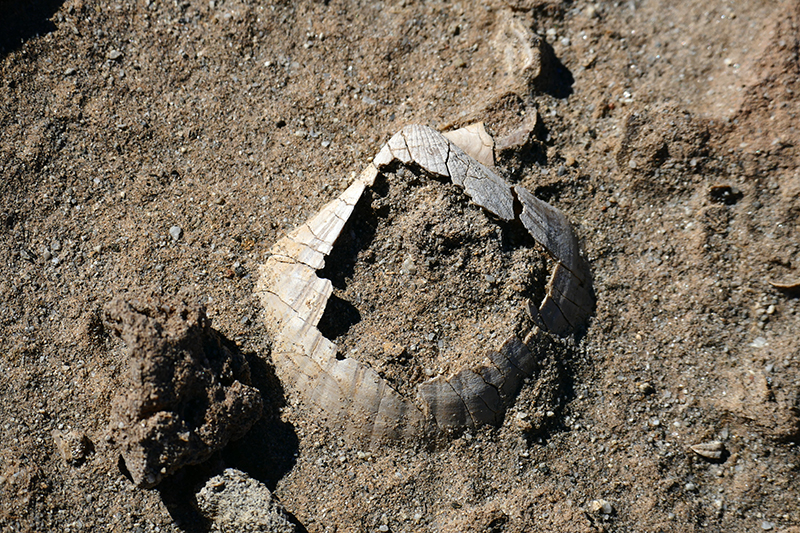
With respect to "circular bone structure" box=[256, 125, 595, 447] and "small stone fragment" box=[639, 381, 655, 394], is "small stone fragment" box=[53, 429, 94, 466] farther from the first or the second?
"small stone fragment" box=[639, 381, 655, 394]

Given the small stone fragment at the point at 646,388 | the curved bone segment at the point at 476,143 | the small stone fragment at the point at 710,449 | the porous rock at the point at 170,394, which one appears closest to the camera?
the porous rock at the point at 170,394

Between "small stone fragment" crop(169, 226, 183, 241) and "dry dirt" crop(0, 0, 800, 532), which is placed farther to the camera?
"small stone fragment" crop(169, 226, 183, 241)

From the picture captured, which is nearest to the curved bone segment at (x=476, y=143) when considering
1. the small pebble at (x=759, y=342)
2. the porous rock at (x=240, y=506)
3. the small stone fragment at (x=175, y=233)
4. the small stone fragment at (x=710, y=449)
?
the small stone fragment at (x=175, y=233)

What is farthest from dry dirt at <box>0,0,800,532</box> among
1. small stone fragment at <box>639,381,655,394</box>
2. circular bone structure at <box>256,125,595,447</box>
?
circular bone structure at <box>256,125,595,447</box>

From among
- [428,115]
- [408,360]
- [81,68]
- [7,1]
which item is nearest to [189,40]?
[81,68]

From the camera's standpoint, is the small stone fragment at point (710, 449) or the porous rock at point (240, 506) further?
the small stone fragment at point (710, 449)

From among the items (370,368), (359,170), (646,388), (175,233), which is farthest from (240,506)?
(646,388)

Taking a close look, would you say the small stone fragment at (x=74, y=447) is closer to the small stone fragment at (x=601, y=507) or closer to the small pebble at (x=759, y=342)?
the small stone fragment at (x=601, y=507)
